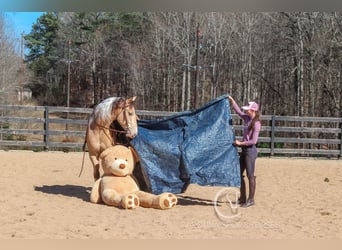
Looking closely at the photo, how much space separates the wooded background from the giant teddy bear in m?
10.1

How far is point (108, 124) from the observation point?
6398 mm

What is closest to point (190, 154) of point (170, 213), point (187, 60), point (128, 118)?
point (170, 213)

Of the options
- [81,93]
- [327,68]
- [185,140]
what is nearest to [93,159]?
[185,140]

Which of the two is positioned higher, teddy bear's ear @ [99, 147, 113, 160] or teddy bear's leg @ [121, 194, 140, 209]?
teddy bear's ear @ [99, 147, 113, 160]

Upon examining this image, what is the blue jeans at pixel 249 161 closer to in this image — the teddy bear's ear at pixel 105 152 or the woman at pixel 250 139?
the woman at pixel 250 139

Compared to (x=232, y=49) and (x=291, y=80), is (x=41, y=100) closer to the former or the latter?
(x=232, y=49)

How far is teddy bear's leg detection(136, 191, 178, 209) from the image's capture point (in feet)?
19.5

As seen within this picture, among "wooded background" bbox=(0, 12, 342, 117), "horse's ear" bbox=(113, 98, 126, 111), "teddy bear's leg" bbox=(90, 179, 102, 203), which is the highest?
"wooded background" bbox=(0, 12, 342, 117)

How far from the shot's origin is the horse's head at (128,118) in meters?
6.32

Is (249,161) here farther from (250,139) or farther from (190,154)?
(190,154)

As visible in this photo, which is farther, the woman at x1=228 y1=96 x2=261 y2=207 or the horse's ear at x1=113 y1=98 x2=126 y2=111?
the horse's ear at x1=113 y1=98 x2=126 y2=111

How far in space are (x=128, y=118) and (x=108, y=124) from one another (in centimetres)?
31

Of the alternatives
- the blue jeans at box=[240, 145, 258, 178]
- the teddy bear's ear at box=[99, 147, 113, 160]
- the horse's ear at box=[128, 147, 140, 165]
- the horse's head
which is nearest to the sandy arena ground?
the blue jeans at box=[240, 145, 258, 178]

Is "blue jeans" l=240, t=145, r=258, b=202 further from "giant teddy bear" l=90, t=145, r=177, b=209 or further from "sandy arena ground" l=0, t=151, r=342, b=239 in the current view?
"giant teddy bear" l=90, t=145, r=177, b=209
